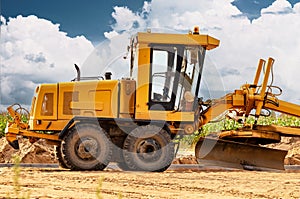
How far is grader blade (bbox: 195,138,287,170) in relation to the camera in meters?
11.3

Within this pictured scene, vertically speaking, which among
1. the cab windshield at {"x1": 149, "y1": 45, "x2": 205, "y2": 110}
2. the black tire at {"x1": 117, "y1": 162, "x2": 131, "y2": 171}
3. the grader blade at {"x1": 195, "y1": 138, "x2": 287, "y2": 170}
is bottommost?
the black tire at {"x1": 117, "y1": 162, "x2": 131, "y2": 171}

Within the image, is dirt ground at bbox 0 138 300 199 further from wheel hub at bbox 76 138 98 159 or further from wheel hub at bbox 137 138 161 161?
wheel hub at bbox 76 138 98 159

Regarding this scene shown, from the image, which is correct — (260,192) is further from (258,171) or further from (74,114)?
(74,114)

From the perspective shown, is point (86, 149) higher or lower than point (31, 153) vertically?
higher

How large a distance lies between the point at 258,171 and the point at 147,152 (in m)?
2.76

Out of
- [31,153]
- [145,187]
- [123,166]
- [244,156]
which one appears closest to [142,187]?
[145,187]

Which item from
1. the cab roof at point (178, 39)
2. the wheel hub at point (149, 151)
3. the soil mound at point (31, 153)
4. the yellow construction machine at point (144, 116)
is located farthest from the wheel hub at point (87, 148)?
the soil mound at point (31, 153)

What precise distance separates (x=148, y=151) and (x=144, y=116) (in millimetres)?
831

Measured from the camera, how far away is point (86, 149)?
10688mm

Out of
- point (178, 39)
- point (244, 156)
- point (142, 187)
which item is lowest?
point (142, 187)

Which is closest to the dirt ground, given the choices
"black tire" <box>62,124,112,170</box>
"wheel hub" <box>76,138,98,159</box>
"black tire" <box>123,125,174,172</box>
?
"black tire" <box>123,125,174,172</box>

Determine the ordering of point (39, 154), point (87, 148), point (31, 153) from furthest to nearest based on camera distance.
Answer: point (39, 154) → point (31, 153) → point (87, 148)

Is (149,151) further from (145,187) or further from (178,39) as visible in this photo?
(145,187)

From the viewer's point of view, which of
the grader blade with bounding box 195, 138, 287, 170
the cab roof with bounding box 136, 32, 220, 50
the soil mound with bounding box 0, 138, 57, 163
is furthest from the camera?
the soil mound with bounding box 0, 138, 57, 163
